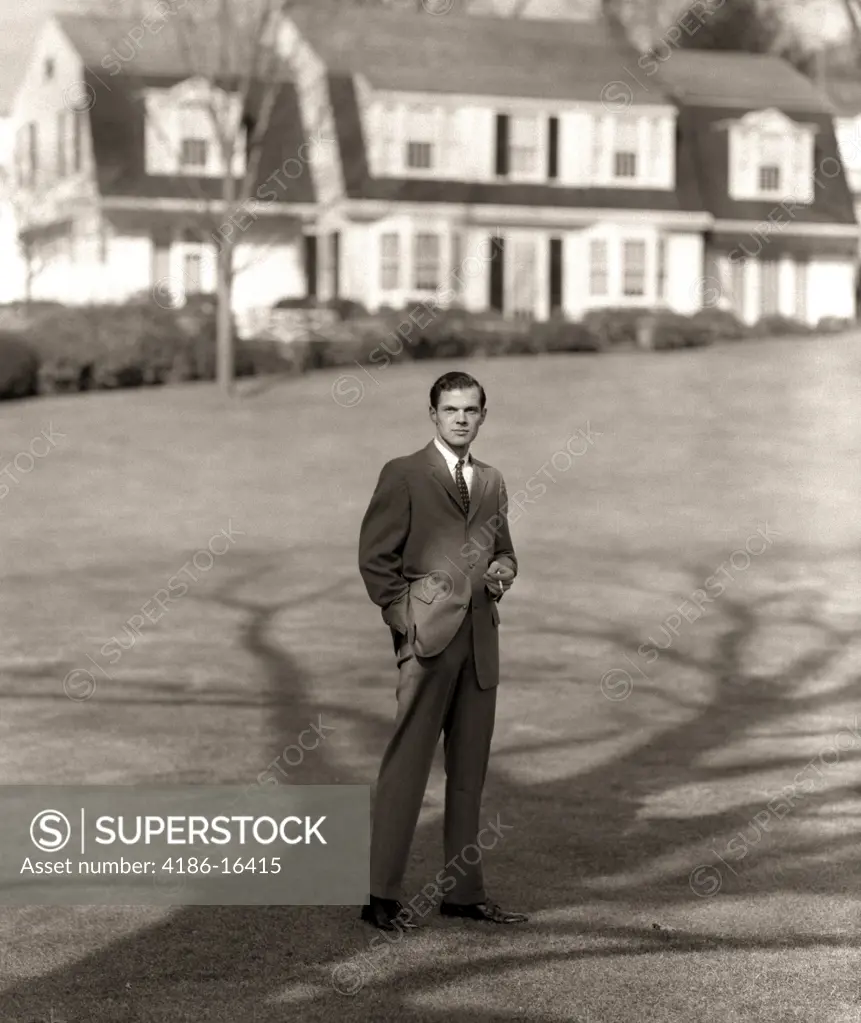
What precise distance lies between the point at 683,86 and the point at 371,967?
4002 centimetres

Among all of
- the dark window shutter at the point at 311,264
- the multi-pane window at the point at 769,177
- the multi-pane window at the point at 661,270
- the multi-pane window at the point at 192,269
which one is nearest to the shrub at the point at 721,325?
the multi-pane window at the point at 661,270

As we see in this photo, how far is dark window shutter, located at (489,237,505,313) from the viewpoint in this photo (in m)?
39.2

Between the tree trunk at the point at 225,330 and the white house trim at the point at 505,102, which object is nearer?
the tree trunk at the point at 225,330

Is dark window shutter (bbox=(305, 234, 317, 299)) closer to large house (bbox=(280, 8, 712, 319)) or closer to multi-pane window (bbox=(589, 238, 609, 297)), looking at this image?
large house (bbox=(280, 8, 712, 319))

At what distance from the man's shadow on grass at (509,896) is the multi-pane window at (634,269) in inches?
1086

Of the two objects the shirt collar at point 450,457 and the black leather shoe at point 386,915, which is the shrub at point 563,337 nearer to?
the shirt collar at point 450,457

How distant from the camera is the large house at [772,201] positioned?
41562 mm

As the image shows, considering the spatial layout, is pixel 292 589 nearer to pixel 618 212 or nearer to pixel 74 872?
pixel 74 872

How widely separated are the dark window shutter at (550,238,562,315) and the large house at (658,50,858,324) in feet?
11.7

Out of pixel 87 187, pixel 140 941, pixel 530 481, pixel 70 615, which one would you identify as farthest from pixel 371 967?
pixel 87 187

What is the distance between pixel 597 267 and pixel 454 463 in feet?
111

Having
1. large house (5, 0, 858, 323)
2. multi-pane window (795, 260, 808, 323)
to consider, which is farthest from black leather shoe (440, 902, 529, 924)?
multi-pane window (795, 260, 808, 323)

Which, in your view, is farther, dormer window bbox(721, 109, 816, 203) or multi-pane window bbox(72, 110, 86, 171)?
dormer window bbox(721, 109, 816, 203)

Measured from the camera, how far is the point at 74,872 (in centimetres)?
704
